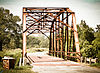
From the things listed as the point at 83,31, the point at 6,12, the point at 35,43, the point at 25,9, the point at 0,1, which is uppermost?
the point at 6,12

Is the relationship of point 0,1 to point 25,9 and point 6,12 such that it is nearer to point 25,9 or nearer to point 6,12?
point 25,9

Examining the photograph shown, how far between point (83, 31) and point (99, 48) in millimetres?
4852

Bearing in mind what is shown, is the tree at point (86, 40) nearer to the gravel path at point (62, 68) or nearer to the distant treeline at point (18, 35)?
the distant treeline at point (18, 35)

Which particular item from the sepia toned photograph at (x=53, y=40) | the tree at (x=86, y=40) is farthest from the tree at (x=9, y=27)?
the tree at (x=86, y=40)

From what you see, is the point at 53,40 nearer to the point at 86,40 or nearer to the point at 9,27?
the point at 86,40

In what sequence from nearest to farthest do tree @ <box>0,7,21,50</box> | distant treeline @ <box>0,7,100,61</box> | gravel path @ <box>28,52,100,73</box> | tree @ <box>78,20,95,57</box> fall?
gravel path @ <box>28,52,100,73</box> < distant treeline @ <box>0,7,100,61</box> < tree @ <box>78,20,95,57</box> < tree @ <box>0,7,21,50</box>

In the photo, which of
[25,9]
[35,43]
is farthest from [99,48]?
[35,43]

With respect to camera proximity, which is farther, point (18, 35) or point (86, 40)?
point (18, 35)

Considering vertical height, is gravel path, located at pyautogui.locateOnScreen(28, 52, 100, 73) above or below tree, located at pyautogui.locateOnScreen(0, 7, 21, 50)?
below

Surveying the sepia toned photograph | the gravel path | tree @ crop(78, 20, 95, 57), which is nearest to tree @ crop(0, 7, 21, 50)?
the sepia toned photograph

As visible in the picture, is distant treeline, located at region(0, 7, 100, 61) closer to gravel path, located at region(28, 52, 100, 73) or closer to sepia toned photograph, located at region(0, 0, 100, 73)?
sepia toned photograph, located at region(0, 0, 100, 73)

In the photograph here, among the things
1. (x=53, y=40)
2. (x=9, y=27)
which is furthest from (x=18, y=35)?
(x=53, y=40)

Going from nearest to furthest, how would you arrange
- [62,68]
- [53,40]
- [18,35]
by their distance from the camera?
[62,68], [53,40], [18,35]

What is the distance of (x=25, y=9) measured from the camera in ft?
35.0
